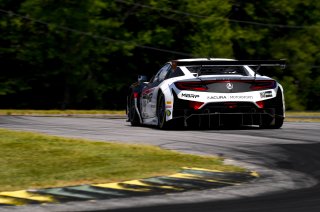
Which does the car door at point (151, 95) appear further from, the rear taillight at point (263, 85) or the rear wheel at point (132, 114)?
the rear taillight at point (263, 85)

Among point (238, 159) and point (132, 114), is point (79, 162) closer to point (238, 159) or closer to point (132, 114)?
point (238, 159)

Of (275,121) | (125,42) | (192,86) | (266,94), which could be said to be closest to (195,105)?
(192,86)

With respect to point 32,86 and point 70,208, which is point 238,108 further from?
point 32,86

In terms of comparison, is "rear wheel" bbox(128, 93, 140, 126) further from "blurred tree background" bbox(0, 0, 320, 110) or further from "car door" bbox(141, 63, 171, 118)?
"blurred tree background" bbox(0, 0, 320, 110)

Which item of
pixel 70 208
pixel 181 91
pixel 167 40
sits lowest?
pixel 70 208

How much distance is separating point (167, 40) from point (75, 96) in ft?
22.1

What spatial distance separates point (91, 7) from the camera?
4738cm

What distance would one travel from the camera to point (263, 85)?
600 inches

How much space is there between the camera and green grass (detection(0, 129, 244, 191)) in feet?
29.3

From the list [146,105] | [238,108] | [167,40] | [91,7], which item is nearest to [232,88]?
[238,108]

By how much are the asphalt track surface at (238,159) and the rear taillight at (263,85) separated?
720 millimetres

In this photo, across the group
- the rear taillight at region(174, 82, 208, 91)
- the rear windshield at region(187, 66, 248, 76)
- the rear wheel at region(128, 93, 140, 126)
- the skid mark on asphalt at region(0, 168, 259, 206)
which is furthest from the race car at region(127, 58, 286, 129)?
the skid mark on asphalt at region(0, 168, 259, 206)

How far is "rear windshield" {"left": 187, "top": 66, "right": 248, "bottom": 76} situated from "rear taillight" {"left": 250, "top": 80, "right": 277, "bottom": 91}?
0.70 m

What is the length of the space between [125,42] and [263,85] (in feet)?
114
